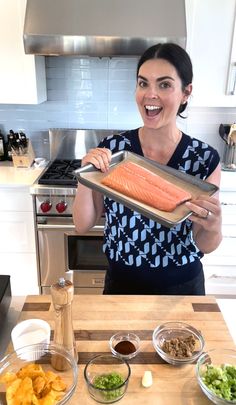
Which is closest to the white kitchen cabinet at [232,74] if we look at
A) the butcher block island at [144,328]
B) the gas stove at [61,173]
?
the gas stove at [61,173]

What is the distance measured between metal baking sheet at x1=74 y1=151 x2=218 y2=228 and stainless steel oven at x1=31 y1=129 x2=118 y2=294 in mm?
1010

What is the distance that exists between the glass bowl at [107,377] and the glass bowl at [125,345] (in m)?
0.03

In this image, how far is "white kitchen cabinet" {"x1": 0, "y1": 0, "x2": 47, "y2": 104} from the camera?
83.3 inches

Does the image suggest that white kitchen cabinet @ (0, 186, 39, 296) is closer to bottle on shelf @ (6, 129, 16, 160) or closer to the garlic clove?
bottle on shelf @ (6, 129, 16, 160)

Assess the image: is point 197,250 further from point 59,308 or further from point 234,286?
point 234,286

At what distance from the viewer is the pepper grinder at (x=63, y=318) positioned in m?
0.81

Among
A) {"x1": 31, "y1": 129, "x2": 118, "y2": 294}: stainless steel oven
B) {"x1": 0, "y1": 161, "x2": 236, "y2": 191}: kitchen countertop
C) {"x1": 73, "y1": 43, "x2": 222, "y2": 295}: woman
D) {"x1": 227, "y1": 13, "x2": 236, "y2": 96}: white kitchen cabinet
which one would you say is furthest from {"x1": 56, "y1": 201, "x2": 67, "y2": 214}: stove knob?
{"x1": 227, "y1": 13, "x2": 236, "y2": 96}: white kitchen cabinet

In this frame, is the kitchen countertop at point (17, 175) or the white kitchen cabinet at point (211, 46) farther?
the kitchen countertop at point (17, 175)

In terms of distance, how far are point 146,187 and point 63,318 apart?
0.50 m

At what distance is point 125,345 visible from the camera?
3.07 ft

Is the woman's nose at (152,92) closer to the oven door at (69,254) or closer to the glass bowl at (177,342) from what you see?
the glass bowl at (177,342)

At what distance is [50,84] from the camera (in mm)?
2592

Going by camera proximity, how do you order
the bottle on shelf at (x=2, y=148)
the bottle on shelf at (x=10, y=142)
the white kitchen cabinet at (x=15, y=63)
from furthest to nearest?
the bottle on shelf at (x=2, y=148) → the bottle on shelf at (x=10, y=142) → the white kitchen cabinet at (x=15, y=63)

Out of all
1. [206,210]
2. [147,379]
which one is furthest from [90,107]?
[147,379]
